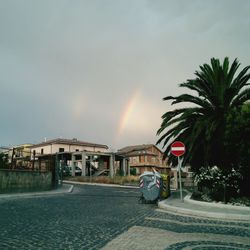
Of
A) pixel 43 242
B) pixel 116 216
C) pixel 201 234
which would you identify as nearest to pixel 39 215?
pixel 116 216

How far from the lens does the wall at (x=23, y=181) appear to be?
2114 cm

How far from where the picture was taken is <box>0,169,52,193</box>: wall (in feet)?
69.4

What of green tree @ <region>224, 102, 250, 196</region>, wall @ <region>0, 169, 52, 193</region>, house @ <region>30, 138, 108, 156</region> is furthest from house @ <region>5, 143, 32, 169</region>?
house @ <region>30, 138, 108, 156</region>

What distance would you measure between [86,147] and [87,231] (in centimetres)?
8244

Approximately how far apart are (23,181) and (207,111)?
13.2 meters

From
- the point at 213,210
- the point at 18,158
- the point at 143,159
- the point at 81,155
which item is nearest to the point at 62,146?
the point at 143,159

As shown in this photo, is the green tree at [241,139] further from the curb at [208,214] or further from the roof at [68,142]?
the roof at [68,142]

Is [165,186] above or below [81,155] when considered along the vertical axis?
below

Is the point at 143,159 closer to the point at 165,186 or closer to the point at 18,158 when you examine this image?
the point at 18,158

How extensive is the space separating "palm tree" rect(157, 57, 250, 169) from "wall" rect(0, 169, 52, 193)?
9.75 meters

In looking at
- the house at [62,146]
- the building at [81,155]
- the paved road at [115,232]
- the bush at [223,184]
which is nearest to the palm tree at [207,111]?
the bush at [223,184]

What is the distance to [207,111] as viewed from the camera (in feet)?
66.8

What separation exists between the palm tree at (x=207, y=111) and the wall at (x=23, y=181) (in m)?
9.75

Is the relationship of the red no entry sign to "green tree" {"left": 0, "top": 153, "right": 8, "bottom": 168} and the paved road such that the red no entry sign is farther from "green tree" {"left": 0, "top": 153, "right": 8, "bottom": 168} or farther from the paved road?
"green tree" {"left": 0, "top": 153, "right": 8, "bottom": 168}
